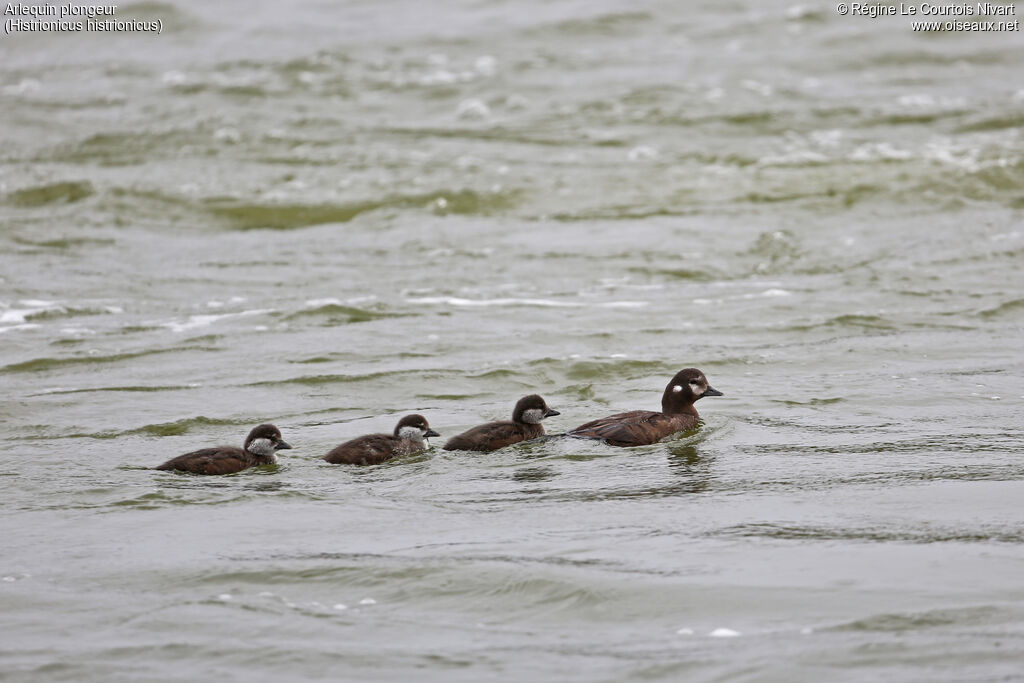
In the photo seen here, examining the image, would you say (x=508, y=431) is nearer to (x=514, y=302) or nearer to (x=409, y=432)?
(x=409, y=432)

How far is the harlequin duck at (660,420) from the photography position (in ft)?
31.4

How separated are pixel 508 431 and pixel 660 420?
106cm

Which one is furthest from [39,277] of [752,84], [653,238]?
[752,84]

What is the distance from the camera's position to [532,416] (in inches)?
388

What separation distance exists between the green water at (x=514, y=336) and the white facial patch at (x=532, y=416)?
0.67 ft

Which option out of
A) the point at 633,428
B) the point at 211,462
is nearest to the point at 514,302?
the point at 633,428

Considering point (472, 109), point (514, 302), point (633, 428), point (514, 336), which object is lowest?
point (633, 428)

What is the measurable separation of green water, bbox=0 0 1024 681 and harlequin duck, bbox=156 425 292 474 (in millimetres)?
129

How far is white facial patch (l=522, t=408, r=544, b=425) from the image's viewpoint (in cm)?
987

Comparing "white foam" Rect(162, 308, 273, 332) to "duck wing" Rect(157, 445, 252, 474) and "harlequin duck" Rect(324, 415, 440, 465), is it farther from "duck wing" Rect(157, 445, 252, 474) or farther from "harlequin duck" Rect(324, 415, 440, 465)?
"duck wing" Rect(157, 445, 252, 474)

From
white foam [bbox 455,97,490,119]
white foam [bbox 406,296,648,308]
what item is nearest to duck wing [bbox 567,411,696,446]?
white foam [bbox 406,296,648,308]

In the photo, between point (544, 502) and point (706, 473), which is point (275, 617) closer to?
point (544, 502)

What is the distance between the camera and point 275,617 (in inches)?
254

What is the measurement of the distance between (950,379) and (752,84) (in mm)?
14785
